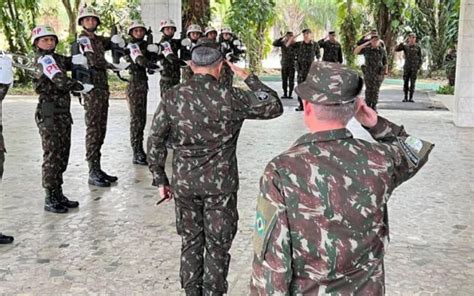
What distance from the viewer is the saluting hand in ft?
6.57

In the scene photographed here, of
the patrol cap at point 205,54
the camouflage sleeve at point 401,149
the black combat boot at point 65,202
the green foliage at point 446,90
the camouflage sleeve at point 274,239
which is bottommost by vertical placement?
the black combat boot at point 65,202

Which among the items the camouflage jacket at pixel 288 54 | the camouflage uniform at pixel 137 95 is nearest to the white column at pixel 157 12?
the camouflage jacket at pixel 288 54

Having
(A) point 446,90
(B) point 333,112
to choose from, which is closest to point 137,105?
(B) point 333,112

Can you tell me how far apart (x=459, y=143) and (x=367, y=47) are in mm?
2873

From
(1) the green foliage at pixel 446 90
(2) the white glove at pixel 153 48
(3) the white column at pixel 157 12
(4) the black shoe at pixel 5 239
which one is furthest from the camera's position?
(1) the green foliage at pixel 446 90

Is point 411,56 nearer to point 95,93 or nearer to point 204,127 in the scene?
point 95,93

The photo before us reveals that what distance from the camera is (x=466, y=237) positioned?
4766 mm

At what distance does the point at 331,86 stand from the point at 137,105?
5497 millimetres

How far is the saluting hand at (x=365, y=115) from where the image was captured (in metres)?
2.00

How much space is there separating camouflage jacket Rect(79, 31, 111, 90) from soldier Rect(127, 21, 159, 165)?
68 cm

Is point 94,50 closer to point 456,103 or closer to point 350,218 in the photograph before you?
point 350,218

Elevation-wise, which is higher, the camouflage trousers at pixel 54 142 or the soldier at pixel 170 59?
the soldier at pixel 170 59

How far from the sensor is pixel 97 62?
6031 mm

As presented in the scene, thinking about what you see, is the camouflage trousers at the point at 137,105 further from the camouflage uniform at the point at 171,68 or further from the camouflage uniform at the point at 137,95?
the camouflage uniform at the point at 171,68
